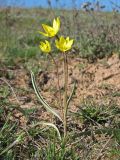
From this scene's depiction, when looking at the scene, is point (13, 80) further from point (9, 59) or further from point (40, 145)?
point (40, 145)

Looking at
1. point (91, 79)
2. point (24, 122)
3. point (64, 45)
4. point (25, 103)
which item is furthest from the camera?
point (91, 79)

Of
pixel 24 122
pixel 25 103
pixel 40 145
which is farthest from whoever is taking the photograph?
pixel 25 103

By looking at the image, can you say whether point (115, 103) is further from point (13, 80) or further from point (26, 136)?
point (13, 80)

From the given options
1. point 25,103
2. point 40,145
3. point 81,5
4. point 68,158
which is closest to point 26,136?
point 40,145

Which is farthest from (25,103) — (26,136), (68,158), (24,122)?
(68,158)

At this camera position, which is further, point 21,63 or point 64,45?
point 21,63

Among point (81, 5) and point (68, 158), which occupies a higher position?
point (81, 5)

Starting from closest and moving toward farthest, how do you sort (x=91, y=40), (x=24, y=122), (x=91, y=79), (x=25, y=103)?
(x=24, y=122), (x=25, y=103), (x=91, y=79), (x=91, y=40)

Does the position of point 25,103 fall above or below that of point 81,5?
below

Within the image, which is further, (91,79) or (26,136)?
(91,79)
